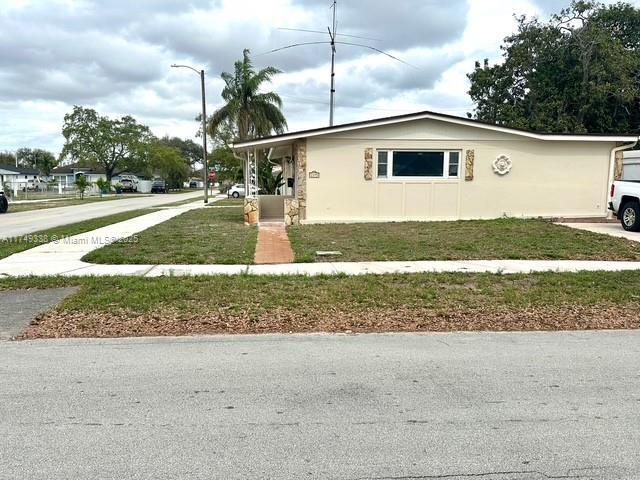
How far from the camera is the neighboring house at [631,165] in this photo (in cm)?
1712

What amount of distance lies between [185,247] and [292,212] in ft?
17.7

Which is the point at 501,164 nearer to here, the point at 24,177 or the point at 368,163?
the point at 368,163

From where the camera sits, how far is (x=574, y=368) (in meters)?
4.45

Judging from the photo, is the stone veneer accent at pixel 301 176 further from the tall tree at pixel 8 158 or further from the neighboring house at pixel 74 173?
the tall tree at pixel 8 158

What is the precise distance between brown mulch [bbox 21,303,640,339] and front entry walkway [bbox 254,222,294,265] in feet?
11.4

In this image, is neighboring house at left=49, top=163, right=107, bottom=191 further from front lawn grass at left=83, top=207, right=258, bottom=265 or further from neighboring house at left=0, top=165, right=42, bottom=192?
front lawn grass at left=83, top=207, right=258, bottom=265

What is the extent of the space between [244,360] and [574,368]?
295 centimetres

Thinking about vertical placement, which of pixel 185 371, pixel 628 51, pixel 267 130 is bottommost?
pixel 185 371

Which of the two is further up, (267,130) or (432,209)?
(267,130)

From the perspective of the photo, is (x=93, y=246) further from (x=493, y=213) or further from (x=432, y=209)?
(x=493, y=213)

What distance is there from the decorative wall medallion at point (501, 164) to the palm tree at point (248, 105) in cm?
2268

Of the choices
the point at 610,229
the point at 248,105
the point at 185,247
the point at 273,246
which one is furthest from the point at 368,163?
the point at 248,105

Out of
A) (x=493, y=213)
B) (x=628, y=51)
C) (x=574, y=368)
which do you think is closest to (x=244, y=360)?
(x=574, y=368)

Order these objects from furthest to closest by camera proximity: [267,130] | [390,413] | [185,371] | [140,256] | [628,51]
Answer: [267,130]
[628,51]
[140,256]
[185,371]
[390,413]
